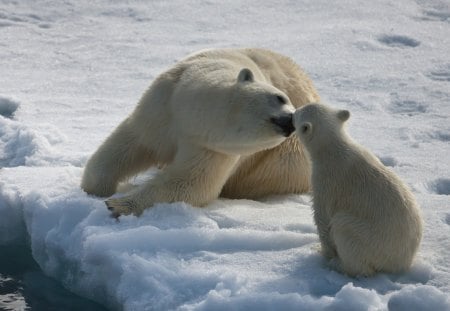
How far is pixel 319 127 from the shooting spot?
3877 mm

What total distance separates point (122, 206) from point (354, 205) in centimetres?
118

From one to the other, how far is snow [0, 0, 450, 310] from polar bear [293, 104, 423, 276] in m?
0.08

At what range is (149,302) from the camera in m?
3.55

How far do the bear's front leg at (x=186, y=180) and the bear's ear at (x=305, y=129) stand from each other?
0.69 metres

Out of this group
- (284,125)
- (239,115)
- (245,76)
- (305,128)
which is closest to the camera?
(305,128)

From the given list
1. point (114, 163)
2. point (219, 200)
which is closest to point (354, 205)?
point (219, 200)

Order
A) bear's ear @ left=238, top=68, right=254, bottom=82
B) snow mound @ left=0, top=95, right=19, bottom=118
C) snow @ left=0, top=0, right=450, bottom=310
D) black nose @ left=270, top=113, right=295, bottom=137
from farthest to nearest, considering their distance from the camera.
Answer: snow mound @ left=0, top=95, right=19, bottom=118, bear's ear @ left=238, top=68, right=254, bottom=82, black nose @ left=270, top=113, right=295, bottom=137, snow @ left=0, top=0, right=450, bottom=310

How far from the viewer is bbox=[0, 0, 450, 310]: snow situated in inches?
143

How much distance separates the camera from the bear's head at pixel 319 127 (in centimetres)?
387

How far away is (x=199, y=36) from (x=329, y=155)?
5.01m

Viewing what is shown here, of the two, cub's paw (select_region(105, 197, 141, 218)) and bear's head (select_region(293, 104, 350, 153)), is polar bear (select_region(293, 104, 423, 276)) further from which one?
cub's paw (select_region(105, 197, 141, 218))

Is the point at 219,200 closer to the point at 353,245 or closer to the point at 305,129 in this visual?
the point at 305,129

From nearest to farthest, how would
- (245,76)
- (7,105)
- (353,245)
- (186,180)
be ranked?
(353,245)
(245,76)
(186,180)
(7,105)

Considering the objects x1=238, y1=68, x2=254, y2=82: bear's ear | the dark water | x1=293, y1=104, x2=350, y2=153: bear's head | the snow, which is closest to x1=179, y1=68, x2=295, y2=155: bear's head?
x1=238, y1=68, x2=254, y2=82: bear's ear
